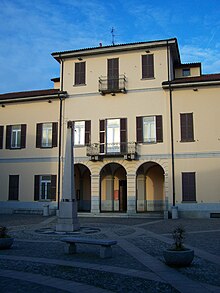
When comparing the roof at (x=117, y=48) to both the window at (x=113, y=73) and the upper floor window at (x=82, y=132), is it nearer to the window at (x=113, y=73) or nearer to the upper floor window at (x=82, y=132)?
the window at (x=113, y=73)

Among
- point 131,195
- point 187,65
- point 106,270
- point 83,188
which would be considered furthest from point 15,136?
point 106,270

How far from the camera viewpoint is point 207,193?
20.7m

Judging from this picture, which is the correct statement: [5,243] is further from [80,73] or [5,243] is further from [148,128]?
[80,73]

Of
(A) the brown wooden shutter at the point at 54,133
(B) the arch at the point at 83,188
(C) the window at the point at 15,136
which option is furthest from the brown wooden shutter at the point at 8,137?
(B) the arch at the point at 83,188

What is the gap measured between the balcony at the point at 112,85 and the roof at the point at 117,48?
1.82 meters

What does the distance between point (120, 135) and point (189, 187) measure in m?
5.46

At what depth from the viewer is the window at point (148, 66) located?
22.6 meters

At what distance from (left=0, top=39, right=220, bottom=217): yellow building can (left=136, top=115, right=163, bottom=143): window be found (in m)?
0.06

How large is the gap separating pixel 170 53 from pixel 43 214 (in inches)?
529

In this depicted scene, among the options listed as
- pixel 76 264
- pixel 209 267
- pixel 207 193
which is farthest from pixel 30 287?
pixel 207 193

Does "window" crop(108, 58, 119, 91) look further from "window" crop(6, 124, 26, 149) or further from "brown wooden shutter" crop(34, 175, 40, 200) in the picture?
"brown wooden shutter" crop(34, 175, 40, 200)

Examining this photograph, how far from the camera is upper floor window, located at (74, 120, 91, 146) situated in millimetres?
23234

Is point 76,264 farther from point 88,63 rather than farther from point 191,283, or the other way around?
point 88,63

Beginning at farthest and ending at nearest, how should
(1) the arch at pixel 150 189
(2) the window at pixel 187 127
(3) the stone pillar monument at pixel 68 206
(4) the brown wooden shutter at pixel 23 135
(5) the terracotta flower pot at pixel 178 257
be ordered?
(4) the brown wooden shutter at pixel 23 135 < (1) the arch at pixel 150 189 < (2) the window at pixel 187 127 < (3) the stone pillar monument at pixel 68 206 < (5) the terracotta flower pot at pixel 178 257
